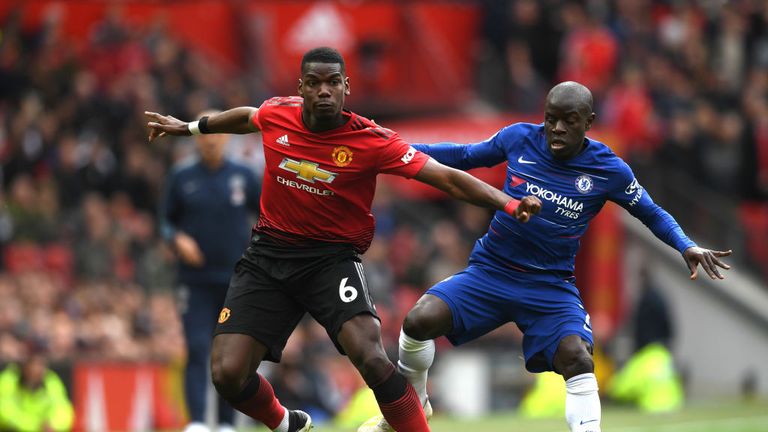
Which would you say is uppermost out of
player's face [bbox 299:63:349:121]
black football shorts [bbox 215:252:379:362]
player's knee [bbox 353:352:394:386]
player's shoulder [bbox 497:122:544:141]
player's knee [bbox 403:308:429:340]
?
player's face [bbox 299:63:349:121]

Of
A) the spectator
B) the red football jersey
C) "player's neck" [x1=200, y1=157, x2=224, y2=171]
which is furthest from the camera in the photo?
the spectator

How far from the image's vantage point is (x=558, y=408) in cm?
1930

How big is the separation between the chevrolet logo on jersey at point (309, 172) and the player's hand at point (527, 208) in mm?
1281

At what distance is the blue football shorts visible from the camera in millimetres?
9250

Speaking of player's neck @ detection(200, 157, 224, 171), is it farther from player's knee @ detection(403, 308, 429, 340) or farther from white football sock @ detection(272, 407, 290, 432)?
player's knee @ detection(403, 308, 429, 340)

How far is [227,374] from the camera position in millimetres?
8711

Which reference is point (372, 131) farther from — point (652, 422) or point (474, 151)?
point (652, 422)

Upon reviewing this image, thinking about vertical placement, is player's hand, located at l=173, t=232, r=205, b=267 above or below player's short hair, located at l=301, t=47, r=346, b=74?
below

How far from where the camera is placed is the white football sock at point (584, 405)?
895cm

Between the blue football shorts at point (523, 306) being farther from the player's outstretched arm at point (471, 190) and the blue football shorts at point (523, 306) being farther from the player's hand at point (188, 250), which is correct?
the player's hand at point (188, 250)

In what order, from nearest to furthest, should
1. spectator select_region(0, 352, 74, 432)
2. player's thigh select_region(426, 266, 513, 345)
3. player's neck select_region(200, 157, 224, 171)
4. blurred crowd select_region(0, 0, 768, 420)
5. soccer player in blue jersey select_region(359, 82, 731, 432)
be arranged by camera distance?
Result: soccer player in blue jersey select_region(359, 82, 731, 432), player's thigh select_region(426, 266, 513, 345), player's neck select_region(200, 157, 224, 171), spectator select_region(0, 352, 74, 432), blurred crowd select_region(0, 0, 768, 420)

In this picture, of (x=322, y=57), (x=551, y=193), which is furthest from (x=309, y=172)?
(x=551, y=193)

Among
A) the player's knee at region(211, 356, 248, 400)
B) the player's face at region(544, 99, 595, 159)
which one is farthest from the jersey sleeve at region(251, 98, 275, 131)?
the player's face at region(544, 99, 595, 159)

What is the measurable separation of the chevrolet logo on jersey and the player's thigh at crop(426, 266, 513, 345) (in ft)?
3.94
